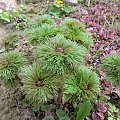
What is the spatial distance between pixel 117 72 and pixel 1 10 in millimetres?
2244

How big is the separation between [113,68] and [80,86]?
298mm

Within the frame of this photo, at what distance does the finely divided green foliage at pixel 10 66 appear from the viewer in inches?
71.7

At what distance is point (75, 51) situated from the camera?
1.72 meters

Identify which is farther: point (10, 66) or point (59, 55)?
point (10, 66)

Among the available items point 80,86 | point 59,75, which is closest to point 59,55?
point 59,75

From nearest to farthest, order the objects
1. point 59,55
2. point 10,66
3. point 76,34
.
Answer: point 59,55 < point 10,66 < point 76,34

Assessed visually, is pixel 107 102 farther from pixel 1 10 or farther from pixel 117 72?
pixel 1 10

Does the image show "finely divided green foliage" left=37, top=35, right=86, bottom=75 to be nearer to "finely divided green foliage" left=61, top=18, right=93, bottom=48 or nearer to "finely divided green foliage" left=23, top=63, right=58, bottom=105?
"finely divided green foliage" left=23, top=63, right=58, bottom=105

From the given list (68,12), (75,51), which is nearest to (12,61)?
(75,51)

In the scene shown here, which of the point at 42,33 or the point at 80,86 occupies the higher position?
the point at 42,33

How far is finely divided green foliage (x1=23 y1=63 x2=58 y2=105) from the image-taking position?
5.50ft

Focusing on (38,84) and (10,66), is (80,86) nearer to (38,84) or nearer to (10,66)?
(38,84)

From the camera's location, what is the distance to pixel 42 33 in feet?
6.35

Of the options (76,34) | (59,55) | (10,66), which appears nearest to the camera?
(59,55)
